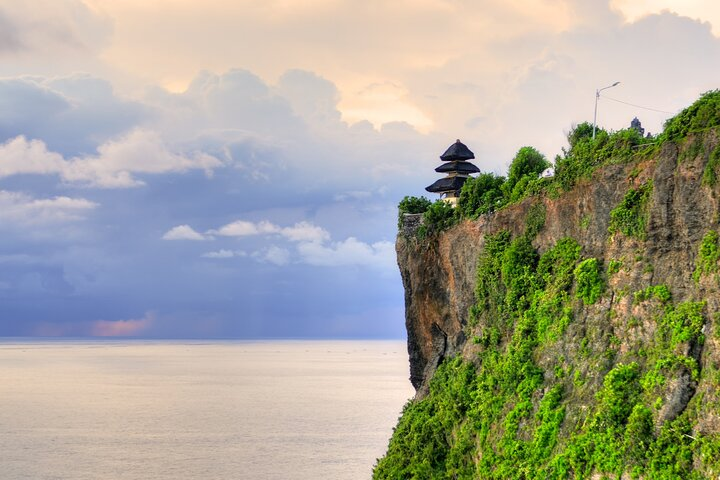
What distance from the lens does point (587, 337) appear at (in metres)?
28.6

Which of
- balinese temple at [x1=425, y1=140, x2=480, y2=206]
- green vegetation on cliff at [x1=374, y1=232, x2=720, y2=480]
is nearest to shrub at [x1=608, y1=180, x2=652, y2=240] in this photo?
green vegetation on cliff at [x1=374, y1=232, x2=720, y2=480]

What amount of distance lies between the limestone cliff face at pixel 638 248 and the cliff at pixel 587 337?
0.05 metres

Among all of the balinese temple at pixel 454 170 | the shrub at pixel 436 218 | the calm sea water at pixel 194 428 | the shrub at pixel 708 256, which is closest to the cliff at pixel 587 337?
the shrub at pixel 708 256

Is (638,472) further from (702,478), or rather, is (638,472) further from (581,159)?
(581,159)

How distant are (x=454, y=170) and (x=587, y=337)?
16.5 metres

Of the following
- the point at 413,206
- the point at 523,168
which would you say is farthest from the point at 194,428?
the point at 523,168

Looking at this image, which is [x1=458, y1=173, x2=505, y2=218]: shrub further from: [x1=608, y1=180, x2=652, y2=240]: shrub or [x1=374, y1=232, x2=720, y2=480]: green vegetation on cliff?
[x1=608, y1=180, x2=652, y2=240]: shrub

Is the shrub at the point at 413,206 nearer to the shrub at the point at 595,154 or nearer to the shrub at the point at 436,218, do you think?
the shrub at the point at 436,218

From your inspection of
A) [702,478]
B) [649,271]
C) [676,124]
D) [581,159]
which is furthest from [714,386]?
[581,159]

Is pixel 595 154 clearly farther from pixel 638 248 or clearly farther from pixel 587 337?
pixel 587 337

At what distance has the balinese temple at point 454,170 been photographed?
4272cm

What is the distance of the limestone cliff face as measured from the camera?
24.3 m

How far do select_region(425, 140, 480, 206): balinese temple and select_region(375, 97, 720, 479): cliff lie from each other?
4187 mm

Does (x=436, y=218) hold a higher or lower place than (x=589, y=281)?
higher
